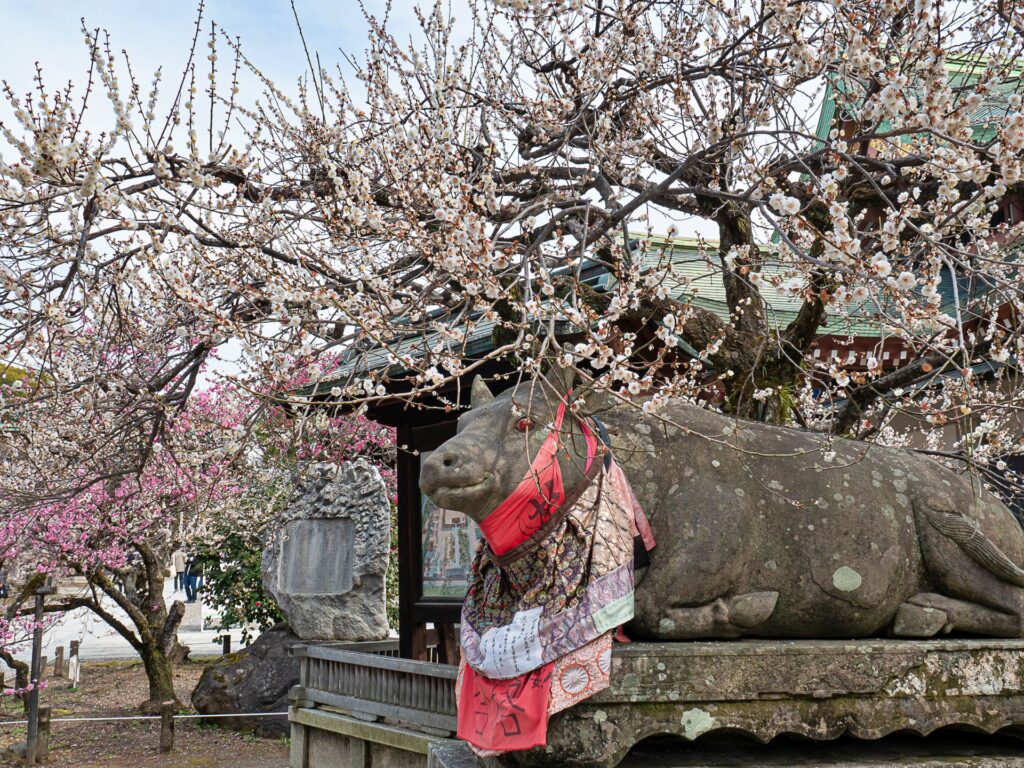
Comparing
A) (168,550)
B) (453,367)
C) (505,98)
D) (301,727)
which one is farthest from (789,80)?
(168,550)

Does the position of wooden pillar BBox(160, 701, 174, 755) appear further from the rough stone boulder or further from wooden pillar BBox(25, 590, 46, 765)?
wooden pillar BBox(25, 590, 46, 765)

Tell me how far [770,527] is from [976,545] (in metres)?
0.94

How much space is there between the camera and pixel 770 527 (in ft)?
12.3

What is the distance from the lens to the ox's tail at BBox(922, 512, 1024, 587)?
12.7 feet

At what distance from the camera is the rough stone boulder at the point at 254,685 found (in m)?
12.1

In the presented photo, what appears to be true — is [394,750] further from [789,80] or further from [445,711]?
[789,80]

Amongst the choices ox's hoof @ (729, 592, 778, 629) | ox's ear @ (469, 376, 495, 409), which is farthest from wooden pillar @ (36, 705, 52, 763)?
ox's hoof @ (729, 592, 778, 629)

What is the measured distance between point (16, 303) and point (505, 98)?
167 inches

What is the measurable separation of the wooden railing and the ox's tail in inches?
127

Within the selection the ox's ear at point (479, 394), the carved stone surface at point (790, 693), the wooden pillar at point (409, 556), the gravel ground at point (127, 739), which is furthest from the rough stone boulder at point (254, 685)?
the carved stone surface at point (790, 693)

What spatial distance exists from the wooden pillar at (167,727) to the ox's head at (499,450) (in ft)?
29.4

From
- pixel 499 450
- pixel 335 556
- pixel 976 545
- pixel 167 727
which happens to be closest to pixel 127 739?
pixel 167 727

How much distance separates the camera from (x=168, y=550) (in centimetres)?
1312

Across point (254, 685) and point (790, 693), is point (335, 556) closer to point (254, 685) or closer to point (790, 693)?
point (254, 685)
